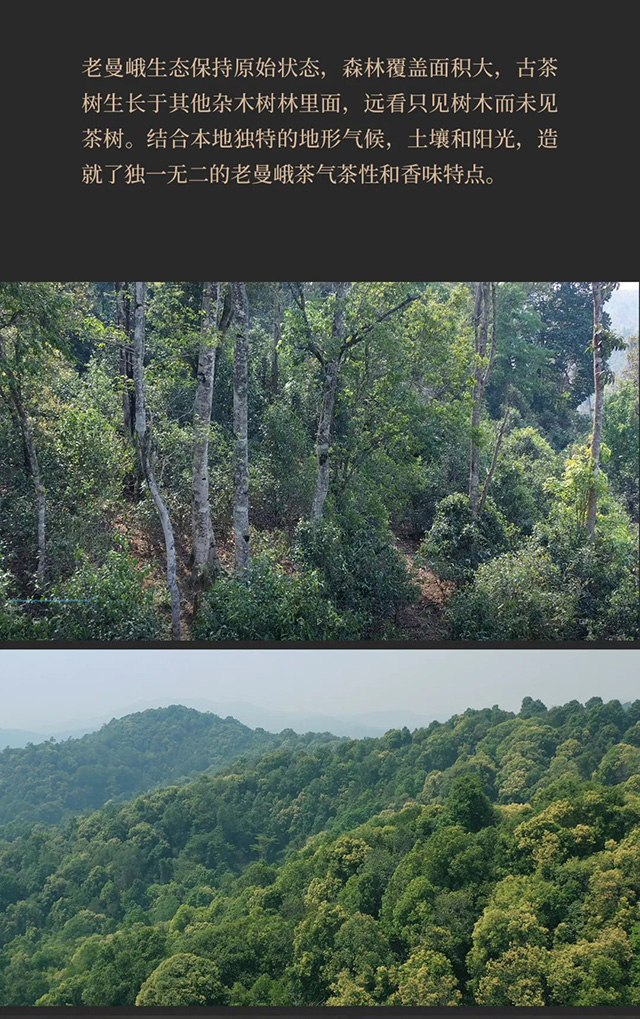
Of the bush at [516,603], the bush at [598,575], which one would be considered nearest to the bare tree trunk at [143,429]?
the bush at [516,603]

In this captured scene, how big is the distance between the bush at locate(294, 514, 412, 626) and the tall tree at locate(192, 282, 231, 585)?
2.30 ft

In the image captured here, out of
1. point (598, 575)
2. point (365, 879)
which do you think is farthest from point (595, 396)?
point (365, 879)

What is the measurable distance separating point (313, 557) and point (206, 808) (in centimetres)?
265

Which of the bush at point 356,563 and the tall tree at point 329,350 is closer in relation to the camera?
the bush at point 356,563

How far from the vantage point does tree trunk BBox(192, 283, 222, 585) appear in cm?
555

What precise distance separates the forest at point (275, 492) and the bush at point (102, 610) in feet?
0.04

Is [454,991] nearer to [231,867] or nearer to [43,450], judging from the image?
[231,867]

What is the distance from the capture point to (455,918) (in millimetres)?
3180

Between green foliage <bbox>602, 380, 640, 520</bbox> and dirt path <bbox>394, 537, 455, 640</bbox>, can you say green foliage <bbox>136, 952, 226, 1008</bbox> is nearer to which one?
dirt path <bbox>394, 537, 455, 640</bbox>

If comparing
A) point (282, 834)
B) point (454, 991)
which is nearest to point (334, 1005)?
point (454, 991)

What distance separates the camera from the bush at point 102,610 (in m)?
5.00

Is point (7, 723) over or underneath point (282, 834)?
over

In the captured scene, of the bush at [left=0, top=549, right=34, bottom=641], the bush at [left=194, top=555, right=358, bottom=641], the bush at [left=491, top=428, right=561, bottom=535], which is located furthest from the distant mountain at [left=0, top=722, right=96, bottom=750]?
the bush at [left=491, top=428, right=561, bottom=535]

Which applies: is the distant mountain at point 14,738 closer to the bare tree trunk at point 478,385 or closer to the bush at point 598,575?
the bush at point 598,575
